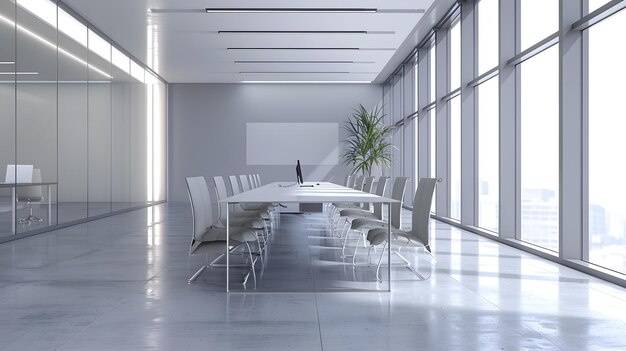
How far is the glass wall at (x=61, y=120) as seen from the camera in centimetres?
650

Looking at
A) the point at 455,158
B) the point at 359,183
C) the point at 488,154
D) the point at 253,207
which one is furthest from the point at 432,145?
the point at 253,207

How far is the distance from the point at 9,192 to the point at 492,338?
572cm

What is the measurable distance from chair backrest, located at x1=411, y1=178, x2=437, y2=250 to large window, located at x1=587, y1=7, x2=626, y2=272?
1584mm

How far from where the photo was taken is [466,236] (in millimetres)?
7047

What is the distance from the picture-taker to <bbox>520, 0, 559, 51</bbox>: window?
17.9 feet

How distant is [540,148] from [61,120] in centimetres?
628

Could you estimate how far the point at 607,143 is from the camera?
4645 mm

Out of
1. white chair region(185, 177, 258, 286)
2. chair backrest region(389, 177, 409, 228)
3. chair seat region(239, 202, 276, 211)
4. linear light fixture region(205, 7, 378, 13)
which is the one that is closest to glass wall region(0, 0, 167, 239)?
linear light fixture region(205, 7, 378, 13)

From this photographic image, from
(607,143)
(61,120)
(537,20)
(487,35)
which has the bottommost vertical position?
(607,143)

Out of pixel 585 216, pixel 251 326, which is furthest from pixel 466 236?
pixel 251 326

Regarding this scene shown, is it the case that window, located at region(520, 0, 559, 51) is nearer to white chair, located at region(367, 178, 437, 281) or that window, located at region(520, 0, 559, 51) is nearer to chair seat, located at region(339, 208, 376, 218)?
white chair, located at region(367, 178, 437, 281)

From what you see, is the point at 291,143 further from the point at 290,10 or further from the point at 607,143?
the point at 607,143

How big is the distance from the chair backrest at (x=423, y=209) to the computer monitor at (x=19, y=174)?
472 cm

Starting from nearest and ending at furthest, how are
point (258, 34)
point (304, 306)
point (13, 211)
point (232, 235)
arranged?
point (304, 306) → point (232, 235) → point (13, 211) → point (258, 34)
